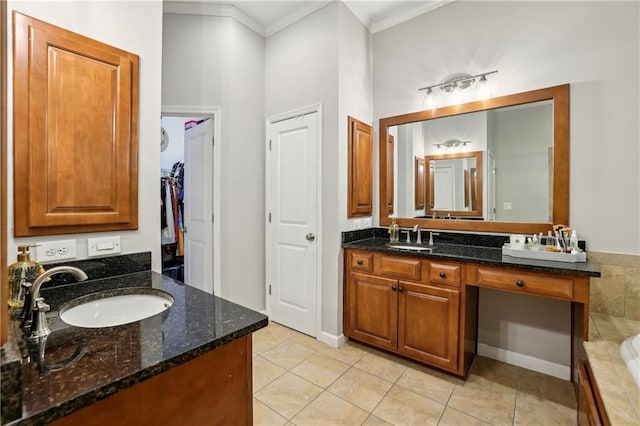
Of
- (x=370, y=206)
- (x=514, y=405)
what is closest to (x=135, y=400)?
(x=514, y=405)

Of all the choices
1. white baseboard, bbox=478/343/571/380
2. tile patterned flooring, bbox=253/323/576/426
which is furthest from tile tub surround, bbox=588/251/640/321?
tile patterned flooring, bbox=253/323/576/426

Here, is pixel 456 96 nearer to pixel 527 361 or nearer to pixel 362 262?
pixel 362 262

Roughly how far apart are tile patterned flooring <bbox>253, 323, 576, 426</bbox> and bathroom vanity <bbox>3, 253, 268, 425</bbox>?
1.00 m

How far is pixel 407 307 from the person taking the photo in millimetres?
2232

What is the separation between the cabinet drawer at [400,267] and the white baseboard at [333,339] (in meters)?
0.72

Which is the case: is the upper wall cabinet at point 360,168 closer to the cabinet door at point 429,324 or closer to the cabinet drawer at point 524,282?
the cabinet door at point 429,324

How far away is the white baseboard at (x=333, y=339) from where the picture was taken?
2.56 m

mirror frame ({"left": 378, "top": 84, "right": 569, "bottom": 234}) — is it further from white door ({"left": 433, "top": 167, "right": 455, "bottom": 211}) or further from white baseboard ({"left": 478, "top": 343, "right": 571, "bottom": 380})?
white baseboard ({"left": 478, "top": 343, "right": 571, "bottom": 380})

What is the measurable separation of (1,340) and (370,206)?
2.64m

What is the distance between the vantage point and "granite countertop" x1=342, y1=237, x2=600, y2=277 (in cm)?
168

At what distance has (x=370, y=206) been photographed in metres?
2.94

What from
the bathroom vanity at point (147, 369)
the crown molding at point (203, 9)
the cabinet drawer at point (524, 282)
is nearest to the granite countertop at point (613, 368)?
the cabinet drawer at point (524, 282)

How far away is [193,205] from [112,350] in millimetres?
2590

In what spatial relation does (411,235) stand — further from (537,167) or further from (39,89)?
(39,89)
